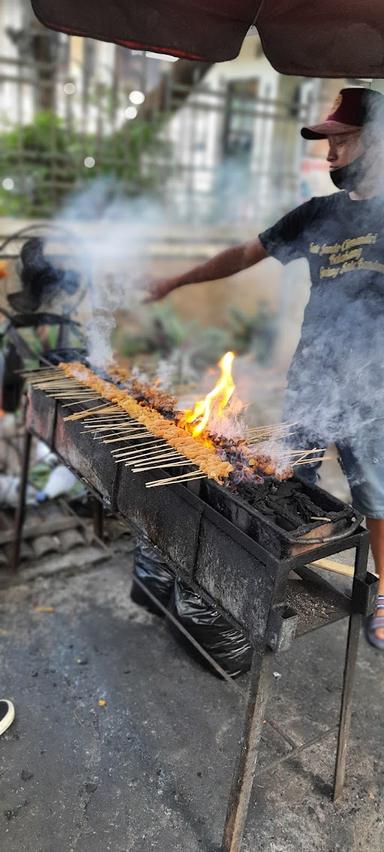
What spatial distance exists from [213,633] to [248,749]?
3.56ft

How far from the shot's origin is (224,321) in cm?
1095

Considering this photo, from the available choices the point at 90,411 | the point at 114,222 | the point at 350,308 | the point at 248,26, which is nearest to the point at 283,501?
the point at 90,411

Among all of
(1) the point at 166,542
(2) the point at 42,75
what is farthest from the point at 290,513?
(2) the point at 42,75

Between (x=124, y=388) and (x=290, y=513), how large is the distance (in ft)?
5.25

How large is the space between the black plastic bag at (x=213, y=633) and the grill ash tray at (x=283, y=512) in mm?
1098

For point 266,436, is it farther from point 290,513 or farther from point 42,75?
point 42,75

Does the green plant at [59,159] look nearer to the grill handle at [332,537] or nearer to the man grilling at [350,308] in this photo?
the man grilling at [350,308]

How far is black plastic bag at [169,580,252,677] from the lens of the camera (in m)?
3.61

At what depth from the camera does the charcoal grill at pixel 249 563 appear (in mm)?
2387

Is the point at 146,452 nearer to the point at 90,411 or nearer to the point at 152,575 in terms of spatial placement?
the point at 90,411

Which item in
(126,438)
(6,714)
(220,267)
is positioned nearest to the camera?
(126,438)

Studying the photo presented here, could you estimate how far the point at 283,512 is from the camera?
8.45ft

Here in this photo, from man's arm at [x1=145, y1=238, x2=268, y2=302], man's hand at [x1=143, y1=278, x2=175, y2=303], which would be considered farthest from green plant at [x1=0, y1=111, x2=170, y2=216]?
man's arm at [x1=145, y1=238, x2=268, y2=302]

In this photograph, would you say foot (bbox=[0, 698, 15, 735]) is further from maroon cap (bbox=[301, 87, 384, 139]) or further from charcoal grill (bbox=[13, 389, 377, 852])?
maroon cap (bbox=[301, 87, 384, 139])
